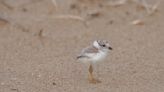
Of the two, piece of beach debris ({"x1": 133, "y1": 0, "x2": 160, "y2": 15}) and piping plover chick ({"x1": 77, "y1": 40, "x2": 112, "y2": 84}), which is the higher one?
piece of beach debris ({"x1": 133, "y1": 0, "x2": 160, "y2": 15})

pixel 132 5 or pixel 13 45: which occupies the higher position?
pixel 132 5

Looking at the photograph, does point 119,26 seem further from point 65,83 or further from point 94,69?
point 65,83

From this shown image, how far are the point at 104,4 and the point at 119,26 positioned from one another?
0.99 m

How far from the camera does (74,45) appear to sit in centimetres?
870

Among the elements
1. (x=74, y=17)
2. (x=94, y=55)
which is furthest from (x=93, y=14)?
(x=94, y=55)

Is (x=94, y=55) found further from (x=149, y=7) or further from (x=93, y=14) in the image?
(x=149, y=7)

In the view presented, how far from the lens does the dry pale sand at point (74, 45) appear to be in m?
7.08

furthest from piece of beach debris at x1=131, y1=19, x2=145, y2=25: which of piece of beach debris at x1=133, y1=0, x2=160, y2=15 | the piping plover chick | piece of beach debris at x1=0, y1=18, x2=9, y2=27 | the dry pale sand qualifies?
the piping plover chick

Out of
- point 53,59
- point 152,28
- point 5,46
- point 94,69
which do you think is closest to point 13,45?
point 5,46

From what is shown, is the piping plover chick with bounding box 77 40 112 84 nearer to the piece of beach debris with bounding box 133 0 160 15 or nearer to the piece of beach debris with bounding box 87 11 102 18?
the piece of beach debris with bounding box 87 11 102 18

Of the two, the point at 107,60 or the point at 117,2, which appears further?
the point at 117,2

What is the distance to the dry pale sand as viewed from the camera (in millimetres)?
7078

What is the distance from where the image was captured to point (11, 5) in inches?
412

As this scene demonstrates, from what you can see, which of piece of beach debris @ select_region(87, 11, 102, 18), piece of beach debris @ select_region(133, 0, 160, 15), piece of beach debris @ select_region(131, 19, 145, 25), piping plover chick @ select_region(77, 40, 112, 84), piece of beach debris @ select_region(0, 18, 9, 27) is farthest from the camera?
piece of beach debris @ select_region(133, 0, 160, 15)
